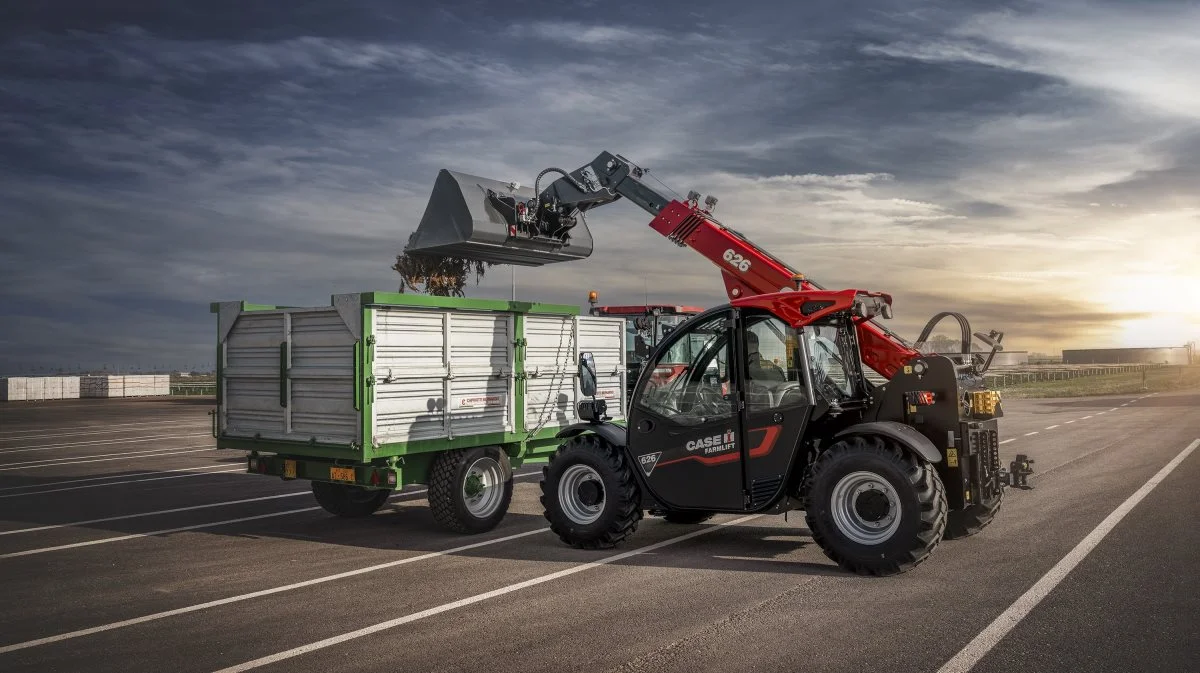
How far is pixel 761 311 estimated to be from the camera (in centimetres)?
873

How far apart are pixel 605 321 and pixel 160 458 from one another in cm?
1178

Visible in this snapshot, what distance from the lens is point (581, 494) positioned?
9.41 metres

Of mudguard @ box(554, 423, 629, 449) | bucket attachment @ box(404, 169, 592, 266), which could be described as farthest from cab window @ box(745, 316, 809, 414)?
bucket attachment @ box(404, 169, 592, 266)

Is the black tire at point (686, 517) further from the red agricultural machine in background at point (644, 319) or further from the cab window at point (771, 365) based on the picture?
the red agricultural machine in background at point (644, 319)

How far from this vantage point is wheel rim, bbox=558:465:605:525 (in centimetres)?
929

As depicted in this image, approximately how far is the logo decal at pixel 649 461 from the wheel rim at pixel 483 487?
2.10 m

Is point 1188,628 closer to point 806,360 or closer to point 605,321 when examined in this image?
point 806,360

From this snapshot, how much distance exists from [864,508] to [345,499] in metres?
6.52

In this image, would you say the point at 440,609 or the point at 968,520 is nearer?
the point at 440,609

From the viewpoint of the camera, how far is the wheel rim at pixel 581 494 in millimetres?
9289

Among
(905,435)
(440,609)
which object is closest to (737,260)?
(905,435)

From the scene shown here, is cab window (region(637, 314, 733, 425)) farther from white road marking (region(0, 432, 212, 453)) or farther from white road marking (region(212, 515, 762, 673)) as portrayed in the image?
white road marking (region(0, 432, 212, 453))

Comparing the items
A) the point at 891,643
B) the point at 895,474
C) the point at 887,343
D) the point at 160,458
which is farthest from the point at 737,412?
the point at 160,458

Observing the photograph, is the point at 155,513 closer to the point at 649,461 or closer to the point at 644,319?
the point at 649,461
